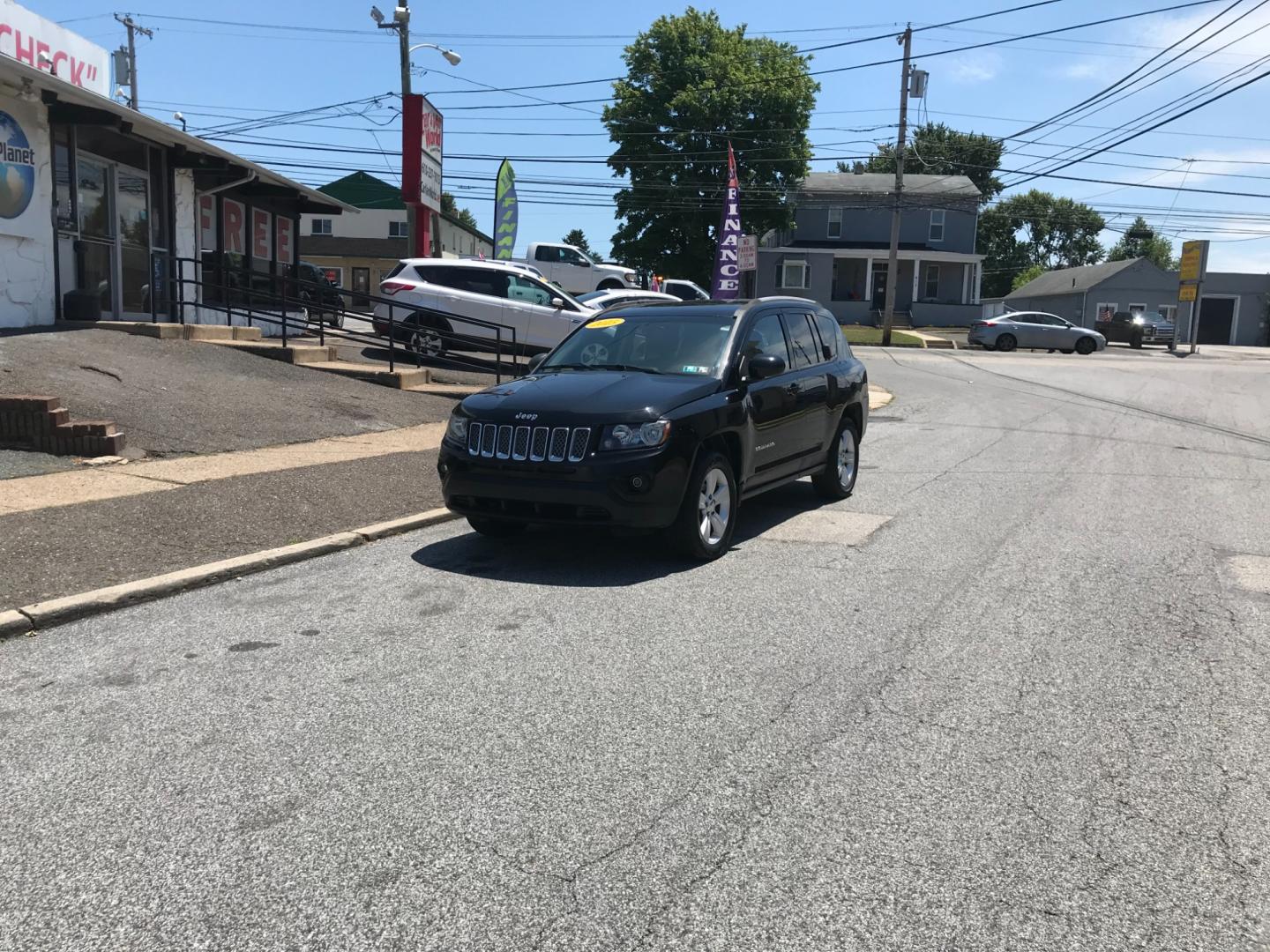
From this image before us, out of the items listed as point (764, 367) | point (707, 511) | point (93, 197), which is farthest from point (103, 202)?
point (707, 511)

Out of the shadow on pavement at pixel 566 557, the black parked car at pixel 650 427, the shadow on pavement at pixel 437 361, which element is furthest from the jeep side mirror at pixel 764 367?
the shadow on pavement at pixel 437 361

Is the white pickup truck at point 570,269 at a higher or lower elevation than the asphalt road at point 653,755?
higher

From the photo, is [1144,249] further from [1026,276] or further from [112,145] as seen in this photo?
[112,145]

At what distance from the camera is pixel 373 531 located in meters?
8.03

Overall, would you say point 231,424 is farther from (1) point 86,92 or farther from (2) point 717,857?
(2) point 717,857

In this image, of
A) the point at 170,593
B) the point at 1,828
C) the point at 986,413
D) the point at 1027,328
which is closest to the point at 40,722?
the point at 1,828

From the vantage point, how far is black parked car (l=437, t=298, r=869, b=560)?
22.5 ft

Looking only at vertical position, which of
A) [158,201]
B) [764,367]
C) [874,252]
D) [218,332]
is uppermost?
[874,252]

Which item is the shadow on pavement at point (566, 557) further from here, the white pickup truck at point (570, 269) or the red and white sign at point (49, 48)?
the white pickup truck at point (570, 269)

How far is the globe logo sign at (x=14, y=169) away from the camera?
13.4 metres

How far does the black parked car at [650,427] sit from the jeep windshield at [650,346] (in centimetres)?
1

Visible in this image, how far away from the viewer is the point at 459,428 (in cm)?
740

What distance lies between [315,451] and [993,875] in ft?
29.9

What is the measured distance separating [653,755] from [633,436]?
3072 millimetres
